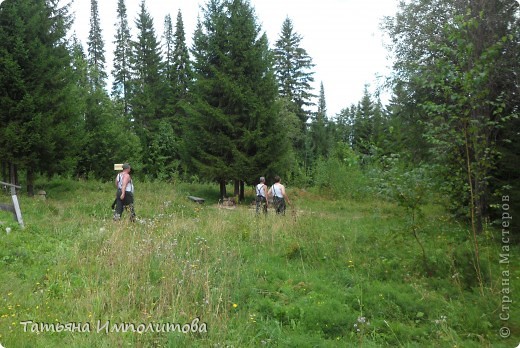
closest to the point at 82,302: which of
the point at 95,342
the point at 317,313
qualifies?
the point at 95,342

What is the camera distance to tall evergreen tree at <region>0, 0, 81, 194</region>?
1359cm

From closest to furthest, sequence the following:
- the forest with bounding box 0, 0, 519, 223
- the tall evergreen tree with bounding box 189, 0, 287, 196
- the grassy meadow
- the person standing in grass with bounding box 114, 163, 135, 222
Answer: the grassy meadow < the forest with bounding box 0, 0, 519, 223 < the person standing in grass with bounding box 114, 163, 135, 222 < the tall evergreen tree with bounding box 189, 0, 287, 196

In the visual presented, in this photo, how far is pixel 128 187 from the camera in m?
9.71

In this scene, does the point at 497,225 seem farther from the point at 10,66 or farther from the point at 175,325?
the point at 10,66

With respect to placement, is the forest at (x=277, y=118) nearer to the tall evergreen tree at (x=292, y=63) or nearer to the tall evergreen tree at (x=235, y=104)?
the tall evergreen tree at (x=235, y=104)

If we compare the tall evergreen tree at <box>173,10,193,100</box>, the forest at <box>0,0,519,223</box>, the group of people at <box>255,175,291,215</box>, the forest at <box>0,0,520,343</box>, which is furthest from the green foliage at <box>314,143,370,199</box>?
the tall evergreen tree at <box>173,10,193,100</box>

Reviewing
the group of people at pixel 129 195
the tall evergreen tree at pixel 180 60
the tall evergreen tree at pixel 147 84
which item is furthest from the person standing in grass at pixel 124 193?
the tall evergreen tree at pixel 180 60

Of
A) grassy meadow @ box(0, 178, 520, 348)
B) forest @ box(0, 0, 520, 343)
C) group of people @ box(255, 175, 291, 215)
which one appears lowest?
grassy meadow @ box(0, 178, 520, 348)

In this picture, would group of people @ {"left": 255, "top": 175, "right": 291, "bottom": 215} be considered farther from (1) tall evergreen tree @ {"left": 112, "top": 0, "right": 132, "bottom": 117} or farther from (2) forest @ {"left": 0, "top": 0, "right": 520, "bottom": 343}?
(1) tall evergreen tree @ {"left": 112, "top": 0, "right": 132, "bottom": 117}

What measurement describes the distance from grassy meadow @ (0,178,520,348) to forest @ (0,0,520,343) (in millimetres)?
537

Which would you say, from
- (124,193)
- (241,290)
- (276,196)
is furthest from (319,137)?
(241,290)

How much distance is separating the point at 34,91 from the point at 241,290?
13.2m

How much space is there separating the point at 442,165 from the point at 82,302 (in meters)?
5.55

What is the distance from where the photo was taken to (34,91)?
14.0 metres
